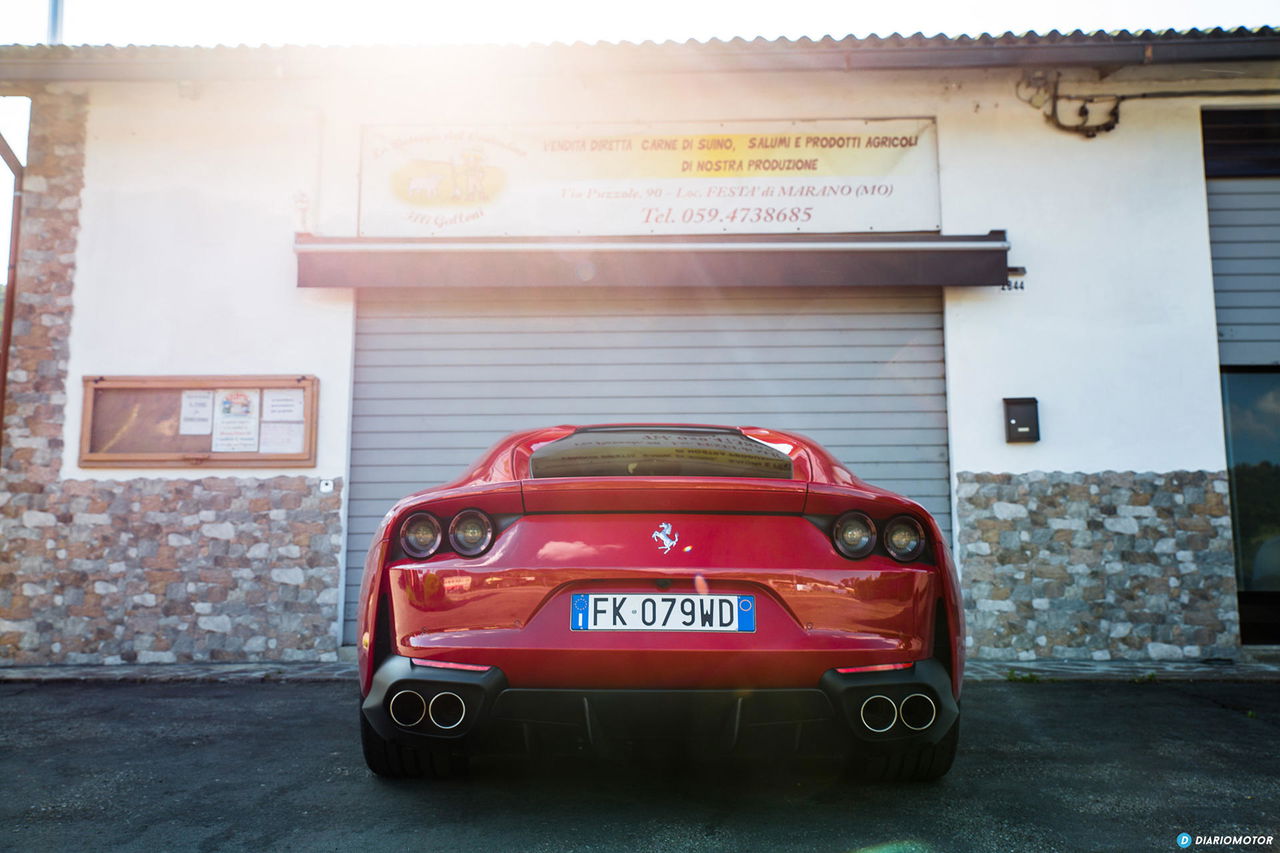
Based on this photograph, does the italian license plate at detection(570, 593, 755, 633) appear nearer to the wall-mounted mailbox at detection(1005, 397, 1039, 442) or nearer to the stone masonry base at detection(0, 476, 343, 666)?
the stone masonry base at detection(0, 476, 343, 666)

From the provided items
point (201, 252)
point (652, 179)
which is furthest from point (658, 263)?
point (201, 252)

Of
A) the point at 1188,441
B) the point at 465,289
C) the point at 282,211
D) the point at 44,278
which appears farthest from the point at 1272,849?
the point at 44,278

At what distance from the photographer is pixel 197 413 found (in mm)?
6605

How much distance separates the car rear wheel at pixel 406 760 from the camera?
111 inches

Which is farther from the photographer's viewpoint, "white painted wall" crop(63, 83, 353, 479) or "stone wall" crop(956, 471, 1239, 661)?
"white painted wall" crop(63, 83, 353, 479)

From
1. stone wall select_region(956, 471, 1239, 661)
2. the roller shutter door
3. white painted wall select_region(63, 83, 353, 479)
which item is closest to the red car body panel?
stone wall select_region(956, 471, 1239, 661)

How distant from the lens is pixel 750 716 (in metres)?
2.35

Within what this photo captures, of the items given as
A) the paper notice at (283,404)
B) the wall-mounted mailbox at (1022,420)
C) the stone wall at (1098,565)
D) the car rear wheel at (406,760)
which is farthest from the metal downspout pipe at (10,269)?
the wall-mounted mailbox at (1022,420)

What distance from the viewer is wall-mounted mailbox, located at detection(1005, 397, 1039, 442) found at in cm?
645

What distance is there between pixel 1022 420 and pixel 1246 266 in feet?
6.91

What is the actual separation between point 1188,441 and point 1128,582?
110 centimetres

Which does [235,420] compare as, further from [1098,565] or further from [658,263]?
[1098,565]

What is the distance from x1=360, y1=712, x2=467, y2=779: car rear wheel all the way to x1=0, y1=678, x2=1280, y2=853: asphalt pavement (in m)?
0.05

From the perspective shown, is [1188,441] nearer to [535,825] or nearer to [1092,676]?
[1092,676]
